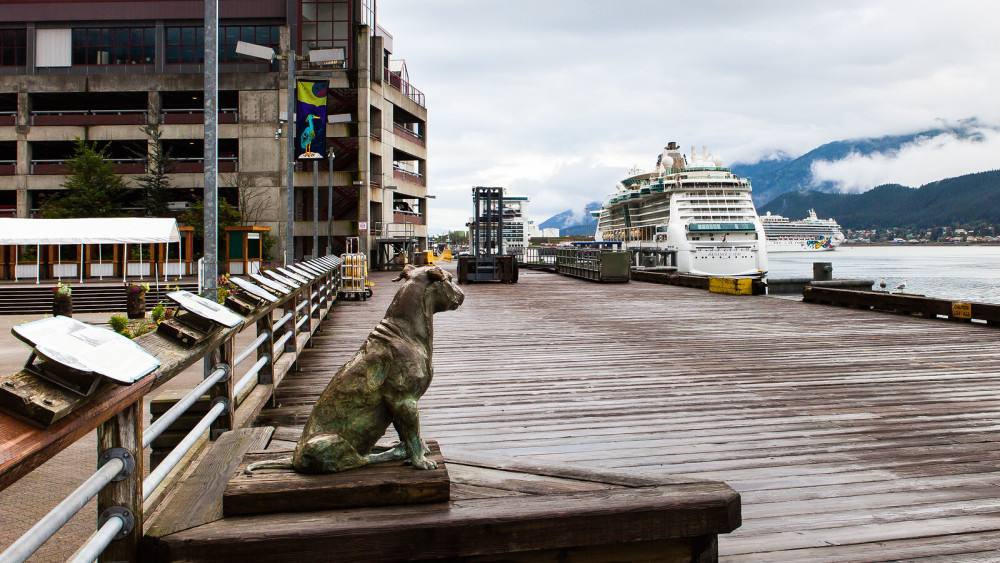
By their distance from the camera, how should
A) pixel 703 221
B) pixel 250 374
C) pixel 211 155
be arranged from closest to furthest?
1. pixel 250 374
2. pixel 211 155
3. pixel 703 221

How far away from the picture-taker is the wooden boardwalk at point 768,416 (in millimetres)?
3186

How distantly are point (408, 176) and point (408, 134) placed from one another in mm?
3319

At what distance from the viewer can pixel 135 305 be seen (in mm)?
22516

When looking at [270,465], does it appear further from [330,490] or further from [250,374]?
[250,374]

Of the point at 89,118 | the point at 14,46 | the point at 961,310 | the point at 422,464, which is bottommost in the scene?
the point at 961,310

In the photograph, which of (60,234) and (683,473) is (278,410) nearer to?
(683,473)

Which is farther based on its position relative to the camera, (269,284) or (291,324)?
(291,324)

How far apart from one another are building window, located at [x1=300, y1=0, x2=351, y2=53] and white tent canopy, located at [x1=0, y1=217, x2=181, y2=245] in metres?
22.7

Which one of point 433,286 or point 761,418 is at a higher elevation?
point 433,286

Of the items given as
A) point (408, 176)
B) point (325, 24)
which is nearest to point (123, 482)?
point (325, 24)

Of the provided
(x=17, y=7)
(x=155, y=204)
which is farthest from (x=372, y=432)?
(x=17, y=7)

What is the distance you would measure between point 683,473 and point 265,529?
247 centimetres

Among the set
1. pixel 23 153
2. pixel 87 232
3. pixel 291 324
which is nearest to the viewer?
pixel 291 324

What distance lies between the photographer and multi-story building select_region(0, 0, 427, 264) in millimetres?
45125
